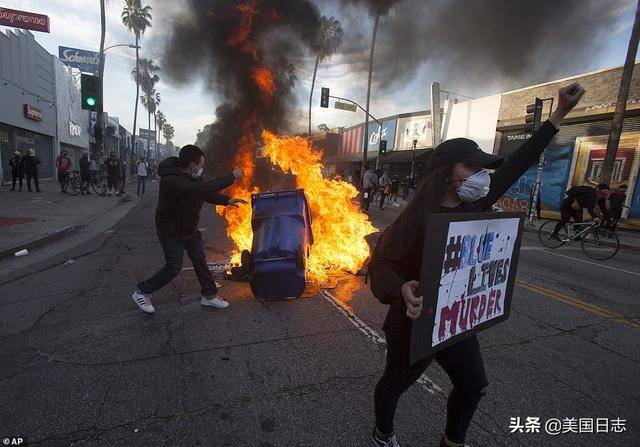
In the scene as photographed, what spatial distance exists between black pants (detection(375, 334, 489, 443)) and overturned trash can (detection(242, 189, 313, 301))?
256 centimetres

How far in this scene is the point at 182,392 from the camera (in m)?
2.70

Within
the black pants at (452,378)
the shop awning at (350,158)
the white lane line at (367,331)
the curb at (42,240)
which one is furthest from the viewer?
the shop awning at (350,158)

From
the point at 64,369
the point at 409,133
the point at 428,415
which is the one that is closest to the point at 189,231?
the point at 64,369

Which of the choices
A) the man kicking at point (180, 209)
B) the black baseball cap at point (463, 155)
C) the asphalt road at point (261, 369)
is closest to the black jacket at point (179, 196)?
the man kicking at point (180, 209)

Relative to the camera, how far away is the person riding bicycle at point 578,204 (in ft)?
28.5

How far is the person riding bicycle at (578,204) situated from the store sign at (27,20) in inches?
760

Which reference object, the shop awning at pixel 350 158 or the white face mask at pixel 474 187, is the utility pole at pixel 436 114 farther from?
the white face mask at pixel 474 187

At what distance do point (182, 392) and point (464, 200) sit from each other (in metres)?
2.42

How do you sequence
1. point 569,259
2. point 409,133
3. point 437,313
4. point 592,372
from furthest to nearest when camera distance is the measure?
1. point 409,133
2. point 569,259
3. point 592,372
4. point 437,313

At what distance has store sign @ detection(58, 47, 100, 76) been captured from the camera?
22188 millimetres

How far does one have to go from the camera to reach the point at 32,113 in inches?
811

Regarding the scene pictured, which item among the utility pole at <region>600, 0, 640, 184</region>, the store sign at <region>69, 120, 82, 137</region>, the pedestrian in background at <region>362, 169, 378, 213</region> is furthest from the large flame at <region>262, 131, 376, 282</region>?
the store sign at <region>69, 120, 82, 137</region>

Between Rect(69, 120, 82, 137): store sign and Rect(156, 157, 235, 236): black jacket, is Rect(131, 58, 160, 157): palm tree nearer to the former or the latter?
Rect(69, 120, 82, 137): store sign

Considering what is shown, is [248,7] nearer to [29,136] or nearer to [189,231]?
[189,231]
